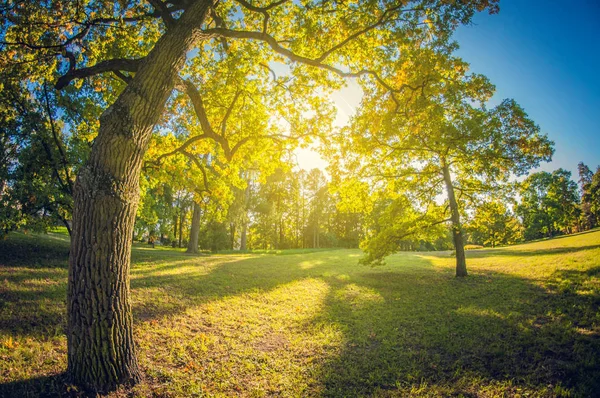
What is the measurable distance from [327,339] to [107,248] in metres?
4.52

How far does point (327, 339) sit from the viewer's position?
5.33 meters

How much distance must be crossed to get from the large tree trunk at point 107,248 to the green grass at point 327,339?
0.39m

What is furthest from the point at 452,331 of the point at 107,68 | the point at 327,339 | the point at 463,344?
the point at 107,68

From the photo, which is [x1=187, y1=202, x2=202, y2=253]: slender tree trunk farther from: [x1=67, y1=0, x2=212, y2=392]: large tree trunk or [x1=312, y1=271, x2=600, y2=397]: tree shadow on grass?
[x1=67, y1=0, x2=212, y2=392]: large tree trunk

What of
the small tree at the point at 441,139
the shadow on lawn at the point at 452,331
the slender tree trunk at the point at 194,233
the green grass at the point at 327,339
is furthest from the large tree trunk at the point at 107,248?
the slender tree trunk at the point at 194,233

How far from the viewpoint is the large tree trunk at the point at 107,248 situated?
2930mm

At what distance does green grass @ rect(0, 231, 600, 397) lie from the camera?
3559 mm

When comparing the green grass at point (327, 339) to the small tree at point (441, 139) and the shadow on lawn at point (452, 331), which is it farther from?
the small tree at point (441, 139)

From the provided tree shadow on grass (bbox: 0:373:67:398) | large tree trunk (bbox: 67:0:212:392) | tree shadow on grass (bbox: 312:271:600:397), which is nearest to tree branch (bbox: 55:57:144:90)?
large tree trunk (bbox: 67:0:212:392)

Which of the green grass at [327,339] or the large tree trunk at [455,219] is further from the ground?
the large tree trunk at [455,219]

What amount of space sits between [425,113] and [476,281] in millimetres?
8824

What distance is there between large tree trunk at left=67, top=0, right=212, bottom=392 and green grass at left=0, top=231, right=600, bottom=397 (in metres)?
0.39

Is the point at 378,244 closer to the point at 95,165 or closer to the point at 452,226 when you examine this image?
the point at 452,226

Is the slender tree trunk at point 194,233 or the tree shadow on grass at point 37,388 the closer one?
the tree shadow on grass at point 37,388
